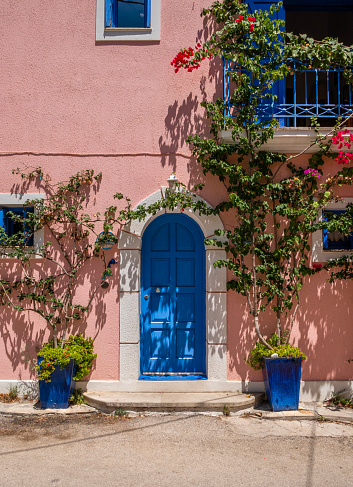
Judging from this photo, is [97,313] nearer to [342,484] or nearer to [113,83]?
[113,83]

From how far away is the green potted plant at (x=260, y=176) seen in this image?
582 cm

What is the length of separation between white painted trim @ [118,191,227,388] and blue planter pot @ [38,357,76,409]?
71 centimetres

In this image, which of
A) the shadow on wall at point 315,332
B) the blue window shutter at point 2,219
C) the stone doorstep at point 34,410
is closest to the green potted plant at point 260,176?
the shadow on wall at point 315,332

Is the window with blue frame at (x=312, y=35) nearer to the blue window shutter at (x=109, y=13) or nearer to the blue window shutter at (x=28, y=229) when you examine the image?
the blue window shutter at (x=109, y=13)

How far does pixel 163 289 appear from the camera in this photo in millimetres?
6359

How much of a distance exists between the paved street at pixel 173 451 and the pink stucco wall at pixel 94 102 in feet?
5.35

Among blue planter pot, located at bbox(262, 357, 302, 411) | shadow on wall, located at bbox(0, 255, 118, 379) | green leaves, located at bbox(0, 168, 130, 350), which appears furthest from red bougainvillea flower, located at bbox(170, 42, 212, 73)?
blue planter pot, located at bbox(262, 357, 302, 411)

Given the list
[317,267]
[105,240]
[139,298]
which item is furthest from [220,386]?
[105,240]

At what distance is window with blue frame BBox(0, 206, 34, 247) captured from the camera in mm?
6264

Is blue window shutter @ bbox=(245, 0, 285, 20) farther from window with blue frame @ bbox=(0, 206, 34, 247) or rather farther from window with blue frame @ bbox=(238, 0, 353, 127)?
window with blue frame @ bbox=(0, 206, 34, 247)

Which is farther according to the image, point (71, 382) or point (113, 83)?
point (113, 83)

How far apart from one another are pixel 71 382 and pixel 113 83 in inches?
156

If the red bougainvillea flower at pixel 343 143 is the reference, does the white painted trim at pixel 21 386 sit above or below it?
below

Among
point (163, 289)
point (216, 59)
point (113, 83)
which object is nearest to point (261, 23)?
point (216, 59)
